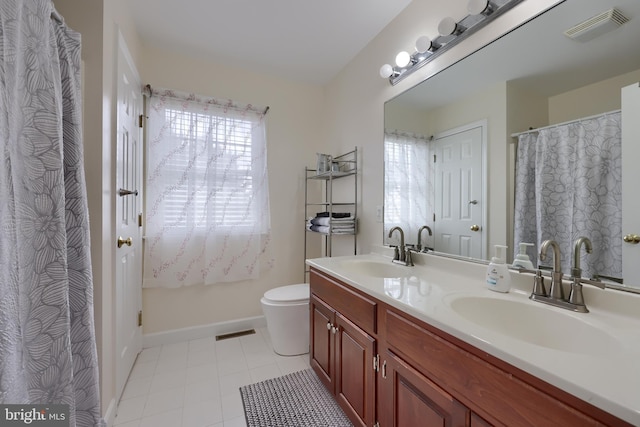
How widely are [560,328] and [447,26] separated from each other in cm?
141

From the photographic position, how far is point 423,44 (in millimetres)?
1474

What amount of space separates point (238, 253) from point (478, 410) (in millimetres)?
2071

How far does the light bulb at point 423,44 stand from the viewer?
1458 mm

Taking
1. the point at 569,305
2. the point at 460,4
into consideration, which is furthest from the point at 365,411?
the point at 460,4

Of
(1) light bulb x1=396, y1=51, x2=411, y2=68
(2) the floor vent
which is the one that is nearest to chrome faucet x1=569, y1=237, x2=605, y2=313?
(1) light bulb x1=396, y1=51, x2=411, y2=68

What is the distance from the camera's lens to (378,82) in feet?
6.41

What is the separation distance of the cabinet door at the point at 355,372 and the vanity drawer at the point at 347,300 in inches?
1.8

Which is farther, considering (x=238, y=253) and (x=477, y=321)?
(x=238, y=253)

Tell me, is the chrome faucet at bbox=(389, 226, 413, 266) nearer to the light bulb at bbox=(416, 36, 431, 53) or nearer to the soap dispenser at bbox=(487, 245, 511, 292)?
the soap dispenser at bbox=(487, 245, 511, 292)

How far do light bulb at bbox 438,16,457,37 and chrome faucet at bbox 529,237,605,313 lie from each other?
43.8 inches

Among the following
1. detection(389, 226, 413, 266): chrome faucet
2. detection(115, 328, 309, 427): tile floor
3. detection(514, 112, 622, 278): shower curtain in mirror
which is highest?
detection(514, 112, 622, 278): shower curtain in mirror

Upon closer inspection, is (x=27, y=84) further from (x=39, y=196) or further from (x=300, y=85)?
(x=300, y=85)

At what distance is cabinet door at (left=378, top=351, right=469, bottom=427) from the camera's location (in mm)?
750

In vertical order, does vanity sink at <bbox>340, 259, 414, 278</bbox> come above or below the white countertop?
below
